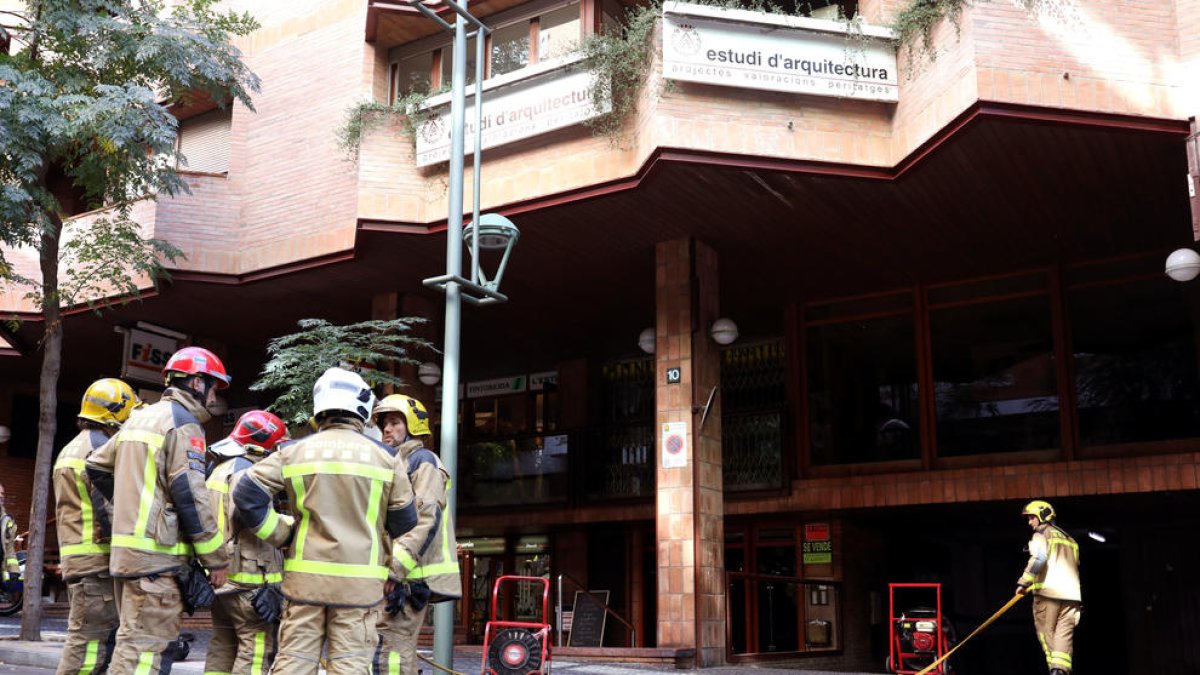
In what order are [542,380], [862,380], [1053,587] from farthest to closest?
[542,380] → [862,380] → [1053,587]

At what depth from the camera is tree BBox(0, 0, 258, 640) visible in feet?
44.7

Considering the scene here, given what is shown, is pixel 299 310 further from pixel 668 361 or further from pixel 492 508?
pixel 668 361

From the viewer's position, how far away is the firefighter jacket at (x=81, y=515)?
683 cm

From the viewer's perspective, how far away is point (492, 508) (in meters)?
20.5

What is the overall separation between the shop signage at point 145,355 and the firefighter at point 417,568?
41.3ft

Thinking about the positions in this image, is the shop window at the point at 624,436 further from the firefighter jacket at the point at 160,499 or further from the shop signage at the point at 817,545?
the firefighter jacket at the point at 160,499

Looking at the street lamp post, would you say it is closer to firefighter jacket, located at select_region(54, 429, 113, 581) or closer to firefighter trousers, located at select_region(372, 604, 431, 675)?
firefighter trousers, located at select_region(372, 604, 431, 675)

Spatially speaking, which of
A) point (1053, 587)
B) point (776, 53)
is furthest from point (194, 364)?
point (1053, 587)

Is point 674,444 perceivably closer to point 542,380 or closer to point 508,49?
point 508,49

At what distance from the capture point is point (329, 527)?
5.64m

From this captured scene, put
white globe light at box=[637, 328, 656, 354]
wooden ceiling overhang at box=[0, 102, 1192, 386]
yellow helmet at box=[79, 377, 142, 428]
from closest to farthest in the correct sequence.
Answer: yellow helmet at box=[79, 377, 142, 428] < wooden ceiling overhang at box=[0, 102, 1192, 386] < white globe light at box=[637, 328, 656, 354]

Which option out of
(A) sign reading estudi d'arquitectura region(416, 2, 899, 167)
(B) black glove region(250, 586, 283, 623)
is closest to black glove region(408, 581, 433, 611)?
(B) black glove region(250, 586, 283, 623)

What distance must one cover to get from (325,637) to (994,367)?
12.8 meters

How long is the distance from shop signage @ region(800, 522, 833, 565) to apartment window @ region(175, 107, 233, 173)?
35.3 ft
